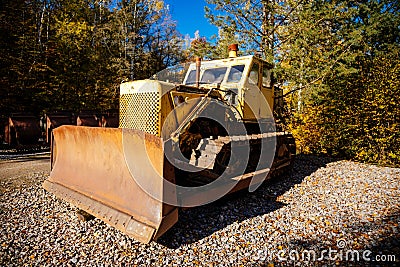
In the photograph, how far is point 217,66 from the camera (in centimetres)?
591

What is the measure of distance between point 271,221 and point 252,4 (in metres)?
9.03

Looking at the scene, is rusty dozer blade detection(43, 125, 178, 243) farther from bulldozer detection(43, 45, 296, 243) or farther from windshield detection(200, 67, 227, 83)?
windshield detection(200, 67, 227, 83)

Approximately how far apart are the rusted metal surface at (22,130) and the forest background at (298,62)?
329 centimetres

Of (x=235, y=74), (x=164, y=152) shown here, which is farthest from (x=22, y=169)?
(x=235, y=74)

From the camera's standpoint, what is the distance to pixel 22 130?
31.3ft

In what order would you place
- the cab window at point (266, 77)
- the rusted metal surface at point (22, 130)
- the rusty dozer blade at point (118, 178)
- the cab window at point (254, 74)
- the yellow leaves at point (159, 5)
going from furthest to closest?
the yellow leaves at point (159, 5) → the rusted metal surface at point (22, 130) → the cab window at point (266, 77) → the cab window at point (254, 74) → the rusty dozer blade at point (118, 178)

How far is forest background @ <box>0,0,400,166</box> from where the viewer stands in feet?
28.2

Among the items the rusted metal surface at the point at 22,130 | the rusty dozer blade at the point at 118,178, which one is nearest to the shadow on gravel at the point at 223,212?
the rusty dozer blade at the point at 118,178

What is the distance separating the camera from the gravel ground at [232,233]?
2986mm

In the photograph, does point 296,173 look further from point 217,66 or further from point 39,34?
point 39,34

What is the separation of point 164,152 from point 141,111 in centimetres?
129

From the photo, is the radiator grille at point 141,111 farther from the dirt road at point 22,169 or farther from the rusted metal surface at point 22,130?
the rusted metal surface at point 22,130

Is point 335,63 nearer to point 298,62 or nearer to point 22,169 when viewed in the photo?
point 298,62

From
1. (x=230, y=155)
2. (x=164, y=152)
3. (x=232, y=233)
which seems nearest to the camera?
(x=164, y=152)
